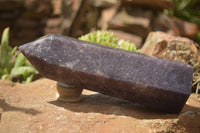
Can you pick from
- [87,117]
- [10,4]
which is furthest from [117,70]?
[10,4]

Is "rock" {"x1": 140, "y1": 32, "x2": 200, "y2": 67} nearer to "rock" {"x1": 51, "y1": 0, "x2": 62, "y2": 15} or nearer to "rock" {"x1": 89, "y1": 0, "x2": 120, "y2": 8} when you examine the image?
"rock" {"x1": 89, "y1": 0, "x2": 120, "y2": 8}

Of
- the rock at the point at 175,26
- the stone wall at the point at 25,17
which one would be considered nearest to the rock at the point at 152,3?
the rock at the point at 175,26

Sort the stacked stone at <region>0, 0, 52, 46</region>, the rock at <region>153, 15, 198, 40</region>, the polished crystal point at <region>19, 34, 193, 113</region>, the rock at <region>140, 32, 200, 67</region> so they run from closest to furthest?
1. the polished crystal point at <region>19, 34, 193, 113</region>
2. the rock at <region>140, 32, 200, 67</region>
3. the rock at <region>153, 15, 198, 40</region>
4. the stacked stone at <region>0, 0, 52, 46</region>

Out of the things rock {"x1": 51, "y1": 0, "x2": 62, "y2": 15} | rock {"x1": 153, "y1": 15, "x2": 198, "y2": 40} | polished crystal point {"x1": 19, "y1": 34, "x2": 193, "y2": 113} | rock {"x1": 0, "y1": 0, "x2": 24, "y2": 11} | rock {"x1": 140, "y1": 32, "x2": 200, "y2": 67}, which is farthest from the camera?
rock {"x1": 51, "y1": 0, "x2": 62, "y2": 15}

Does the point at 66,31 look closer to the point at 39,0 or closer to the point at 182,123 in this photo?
the point at 39,0

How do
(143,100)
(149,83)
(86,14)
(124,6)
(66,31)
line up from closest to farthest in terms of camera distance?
1. (149,83)
2. (143,100)
3. (66,31)
4. (124,6)
5. (86,14)

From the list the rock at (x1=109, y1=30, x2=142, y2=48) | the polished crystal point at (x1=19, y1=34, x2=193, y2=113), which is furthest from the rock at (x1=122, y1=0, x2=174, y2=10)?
the polished crystal point at (x1=19, y1=34, x2=193, y2=113)

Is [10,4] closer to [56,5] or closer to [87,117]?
[56,5]

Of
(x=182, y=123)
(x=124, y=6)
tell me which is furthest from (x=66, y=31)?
(x=182, y=123)
